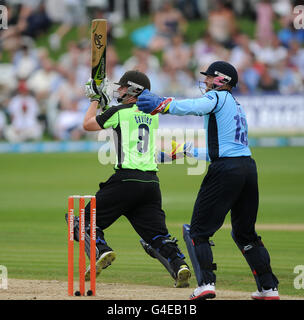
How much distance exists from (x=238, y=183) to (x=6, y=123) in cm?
1690

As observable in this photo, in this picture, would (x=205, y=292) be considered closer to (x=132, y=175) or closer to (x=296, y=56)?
(x=132, y=175)

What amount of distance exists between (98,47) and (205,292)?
8.29 ft

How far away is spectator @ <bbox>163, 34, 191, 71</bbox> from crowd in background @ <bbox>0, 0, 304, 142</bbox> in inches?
1.0

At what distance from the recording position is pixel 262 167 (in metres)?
19.7

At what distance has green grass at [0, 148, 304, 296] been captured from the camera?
9391mm

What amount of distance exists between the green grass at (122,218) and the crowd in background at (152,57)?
141cm

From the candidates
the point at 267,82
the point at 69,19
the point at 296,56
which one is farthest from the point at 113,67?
the point at 296,56

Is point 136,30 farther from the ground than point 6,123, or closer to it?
farther from the ground

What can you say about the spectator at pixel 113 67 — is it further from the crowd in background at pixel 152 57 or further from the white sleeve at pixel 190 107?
the white sleeve at pixel 190 107

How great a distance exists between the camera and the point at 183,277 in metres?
8.23

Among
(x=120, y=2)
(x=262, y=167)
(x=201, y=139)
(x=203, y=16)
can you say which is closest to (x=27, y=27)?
(x=120, y=2)

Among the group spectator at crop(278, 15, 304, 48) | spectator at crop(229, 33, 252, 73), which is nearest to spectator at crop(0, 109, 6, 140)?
spectator at crop(229, 33, 252, 73)

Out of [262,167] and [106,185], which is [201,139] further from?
[106,185]

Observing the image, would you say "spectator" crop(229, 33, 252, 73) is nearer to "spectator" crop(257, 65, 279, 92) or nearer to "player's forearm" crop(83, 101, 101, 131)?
"spectator" crop(257, 65, 279, 92)
